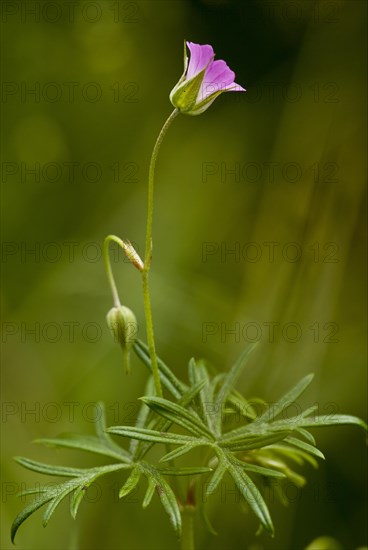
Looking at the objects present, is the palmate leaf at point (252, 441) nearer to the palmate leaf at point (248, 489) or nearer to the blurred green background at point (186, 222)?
the palmate leaf at point (248, 489)

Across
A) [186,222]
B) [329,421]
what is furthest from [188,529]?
[186,222]

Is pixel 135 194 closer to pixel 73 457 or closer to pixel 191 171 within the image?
pixel 191 171

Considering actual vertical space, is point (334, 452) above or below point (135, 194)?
below

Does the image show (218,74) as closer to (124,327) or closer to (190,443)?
(124,327)

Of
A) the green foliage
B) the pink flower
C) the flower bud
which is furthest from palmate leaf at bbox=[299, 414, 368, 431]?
the pink flower

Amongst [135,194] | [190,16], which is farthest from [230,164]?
[190,16]

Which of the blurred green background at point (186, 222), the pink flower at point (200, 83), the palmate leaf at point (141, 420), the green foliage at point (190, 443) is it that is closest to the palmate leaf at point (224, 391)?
the green foliage at point (190, 443)
